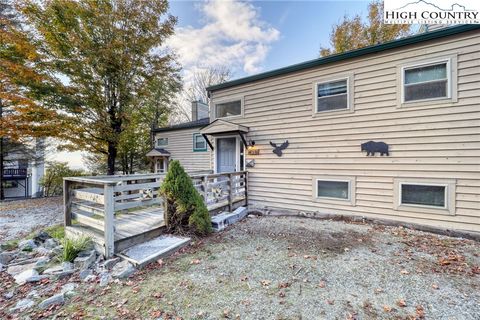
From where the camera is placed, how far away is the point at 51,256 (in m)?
3.80

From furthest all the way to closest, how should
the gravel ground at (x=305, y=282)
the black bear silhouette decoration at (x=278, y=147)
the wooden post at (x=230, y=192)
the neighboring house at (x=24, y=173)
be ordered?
1. the neighboring house at (x=24, y=173)
2. the black bear silhouette decoration at (x=278, y=147)
3. the wooden post at (x=230, y=192)
4. the gravel ground at (x=305, y=282)

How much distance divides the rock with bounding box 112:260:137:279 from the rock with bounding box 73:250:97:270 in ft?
1.61

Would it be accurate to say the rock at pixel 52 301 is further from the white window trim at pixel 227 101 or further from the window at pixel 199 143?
the window at pixel 199 143

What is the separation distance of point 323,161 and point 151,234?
4973mm

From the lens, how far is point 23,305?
2.59m

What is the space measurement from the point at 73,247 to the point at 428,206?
7539 mm

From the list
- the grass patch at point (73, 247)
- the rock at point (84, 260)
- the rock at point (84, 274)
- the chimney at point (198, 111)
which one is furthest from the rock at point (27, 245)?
the chimney at point (198, 111)

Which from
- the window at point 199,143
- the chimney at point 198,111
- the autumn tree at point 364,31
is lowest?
the window at point 199,143


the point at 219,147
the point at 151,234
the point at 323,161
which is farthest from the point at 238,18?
the point at 151,234

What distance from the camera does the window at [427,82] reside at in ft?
15.4

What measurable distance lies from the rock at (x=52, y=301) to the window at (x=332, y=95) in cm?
673

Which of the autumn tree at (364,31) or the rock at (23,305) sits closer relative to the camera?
the rock at (23,305)

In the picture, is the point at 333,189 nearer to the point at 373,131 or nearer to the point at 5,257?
the point at 373,131

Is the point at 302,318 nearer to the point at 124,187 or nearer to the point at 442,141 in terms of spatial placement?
the point at 124,187
